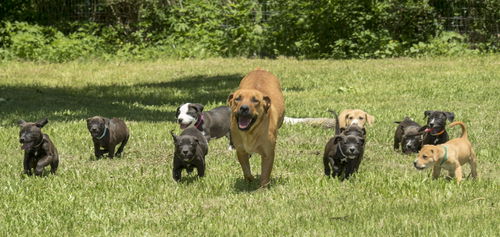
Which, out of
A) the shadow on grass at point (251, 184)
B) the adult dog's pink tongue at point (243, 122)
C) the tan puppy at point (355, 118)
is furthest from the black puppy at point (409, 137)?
the adult dog's pink tongue at point (243, 122)

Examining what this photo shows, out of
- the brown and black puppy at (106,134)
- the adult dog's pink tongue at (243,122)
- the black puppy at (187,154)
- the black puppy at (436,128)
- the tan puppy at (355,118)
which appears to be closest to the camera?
the adult dog's pink tongue at (243,122)

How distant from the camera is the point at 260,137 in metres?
8.93

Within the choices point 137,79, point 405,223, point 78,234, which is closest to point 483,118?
point 405,223

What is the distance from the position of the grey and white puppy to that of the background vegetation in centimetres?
1612

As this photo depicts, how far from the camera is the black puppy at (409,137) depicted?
11633mm

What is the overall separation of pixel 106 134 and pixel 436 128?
472 cm

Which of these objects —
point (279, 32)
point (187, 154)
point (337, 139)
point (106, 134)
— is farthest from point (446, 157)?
point (279, 32)

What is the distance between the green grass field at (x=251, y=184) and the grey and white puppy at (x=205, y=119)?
24 centimetres

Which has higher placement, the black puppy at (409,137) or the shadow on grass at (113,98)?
the shadow on grass at (113,98)

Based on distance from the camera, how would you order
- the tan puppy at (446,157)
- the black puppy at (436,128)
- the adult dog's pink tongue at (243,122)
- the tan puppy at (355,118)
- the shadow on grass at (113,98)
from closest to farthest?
1. the adult dog's pink tongue at (243,122)
2. the tan puppy at (446,157)
3. the black puppy at (436,128)
4. the tan puppy at (355,118)
5. the shadow on grass at (113,98)

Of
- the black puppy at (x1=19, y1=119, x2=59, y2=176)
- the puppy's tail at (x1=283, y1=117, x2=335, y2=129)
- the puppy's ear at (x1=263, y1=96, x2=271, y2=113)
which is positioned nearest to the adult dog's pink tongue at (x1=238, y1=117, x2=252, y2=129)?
the puppy's ear at (x1=263, y1=96, x2=271, y2=113)

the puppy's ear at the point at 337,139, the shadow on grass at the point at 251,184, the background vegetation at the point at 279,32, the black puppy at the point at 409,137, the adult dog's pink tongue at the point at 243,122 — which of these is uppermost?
the background vegetation at the point at 279,32

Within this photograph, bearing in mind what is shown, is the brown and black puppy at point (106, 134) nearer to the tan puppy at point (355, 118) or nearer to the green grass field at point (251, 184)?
the green grass field at point (251, 184)

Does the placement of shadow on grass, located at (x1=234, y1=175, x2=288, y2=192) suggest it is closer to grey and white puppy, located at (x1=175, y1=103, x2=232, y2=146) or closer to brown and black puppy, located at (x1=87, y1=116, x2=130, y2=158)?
brown and black puppy, located at (x1=87, y1=116, x2=130, y2=158)
